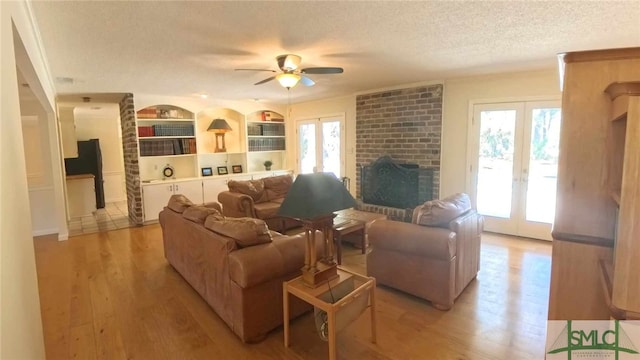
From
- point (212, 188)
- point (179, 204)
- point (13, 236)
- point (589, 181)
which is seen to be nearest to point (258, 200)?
point (212, 188)

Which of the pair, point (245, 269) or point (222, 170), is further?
point (222, 170)

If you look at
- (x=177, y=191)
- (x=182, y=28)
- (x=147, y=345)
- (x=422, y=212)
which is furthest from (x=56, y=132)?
(x=422, y=212)

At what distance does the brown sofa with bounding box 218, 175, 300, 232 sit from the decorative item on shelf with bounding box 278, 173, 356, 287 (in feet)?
8.29

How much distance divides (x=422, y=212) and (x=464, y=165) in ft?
8.76

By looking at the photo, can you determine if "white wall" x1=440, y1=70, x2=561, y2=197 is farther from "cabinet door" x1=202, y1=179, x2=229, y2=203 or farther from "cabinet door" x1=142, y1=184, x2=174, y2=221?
"cabinet door" x1=142, y1=184, x2=174, y2=221

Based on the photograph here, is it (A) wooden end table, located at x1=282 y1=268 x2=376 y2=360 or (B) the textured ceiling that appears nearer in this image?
(A) wooden end table, located at x1=282 y1=268 x2=376 y2=360

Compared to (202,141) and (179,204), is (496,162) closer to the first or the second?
(179,204)

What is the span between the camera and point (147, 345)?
240 cm

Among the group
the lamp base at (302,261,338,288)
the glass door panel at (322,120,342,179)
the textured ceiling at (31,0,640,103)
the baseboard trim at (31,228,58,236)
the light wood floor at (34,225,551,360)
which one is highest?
the textured ceiling at (31,0,640,103)

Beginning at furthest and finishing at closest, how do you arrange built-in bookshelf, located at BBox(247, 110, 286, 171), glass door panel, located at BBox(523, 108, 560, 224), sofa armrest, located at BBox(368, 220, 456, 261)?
built-in bookshelf, located at BBox(247, 110, 286, 171), glass door panel, located at BBox(523, 108, 560, 224), sofa armrest, located at BBox(368, 220, 456, 261)

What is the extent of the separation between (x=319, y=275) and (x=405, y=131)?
3.97 meters

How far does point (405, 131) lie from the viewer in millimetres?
5582

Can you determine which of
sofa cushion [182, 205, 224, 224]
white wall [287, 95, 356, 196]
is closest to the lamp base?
sofa cushion [182, 205, 224, 224]

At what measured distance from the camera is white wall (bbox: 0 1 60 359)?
1.13 m
